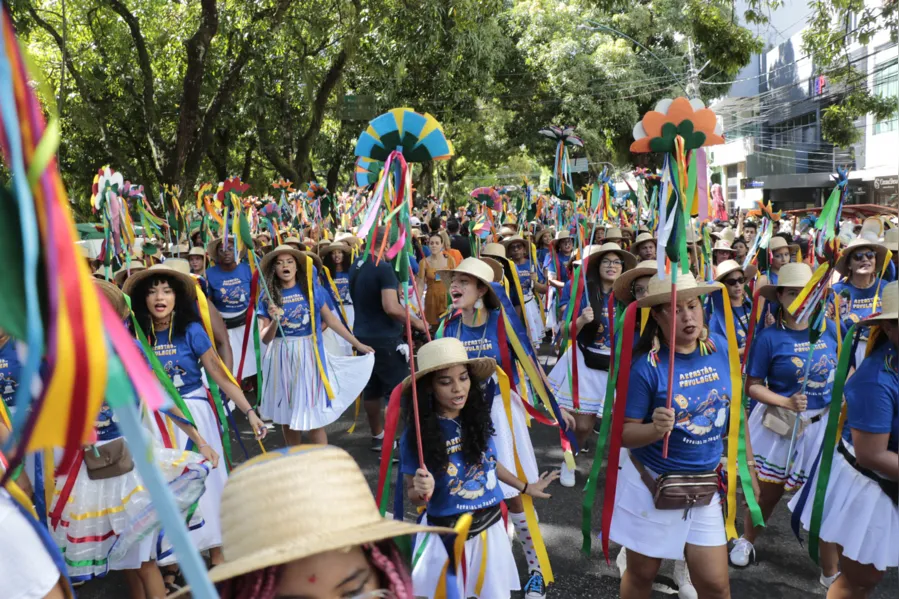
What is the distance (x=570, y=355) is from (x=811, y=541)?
266 centimetres

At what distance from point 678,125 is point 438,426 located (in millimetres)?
1761

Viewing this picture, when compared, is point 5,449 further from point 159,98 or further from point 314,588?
point 159,98

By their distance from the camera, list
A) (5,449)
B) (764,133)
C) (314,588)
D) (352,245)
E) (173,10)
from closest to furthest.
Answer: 1. (5,449)
2. (314,588)
3. (352,245)
4. (173,10)
5. (764,133)

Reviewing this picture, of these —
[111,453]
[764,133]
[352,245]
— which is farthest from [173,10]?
[764,133]

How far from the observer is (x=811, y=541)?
3414 mm

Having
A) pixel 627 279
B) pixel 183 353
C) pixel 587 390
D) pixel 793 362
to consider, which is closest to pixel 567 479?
pixel 587 390

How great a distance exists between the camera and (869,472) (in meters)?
3.10

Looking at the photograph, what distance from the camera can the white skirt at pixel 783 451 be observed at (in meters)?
4.21

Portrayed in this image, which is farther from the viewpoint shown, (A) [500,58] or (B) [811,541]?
(A) [500,58]

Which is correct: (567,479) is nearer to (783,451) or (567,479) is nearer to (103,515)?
(783,451)

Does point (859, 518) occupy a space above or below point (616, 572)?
above

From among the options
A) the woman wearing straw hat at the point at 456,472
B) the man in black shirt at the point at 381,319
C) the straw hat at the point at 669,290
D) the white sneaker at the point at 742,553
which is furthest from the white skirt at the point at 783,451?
the man in black shirt at the point at 381,319

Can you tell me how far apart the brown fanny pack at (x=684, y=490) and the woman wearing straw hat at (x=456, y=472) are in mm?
479

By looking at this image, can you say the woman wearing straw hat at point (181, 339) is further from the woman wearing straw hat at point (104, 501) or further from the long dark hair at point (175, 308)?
the woman wearing straw hat at point (104, 501)
